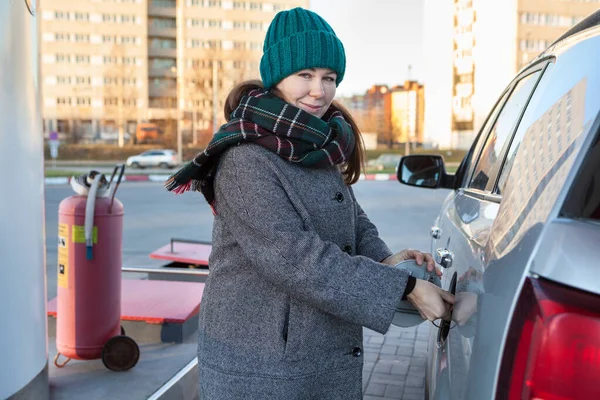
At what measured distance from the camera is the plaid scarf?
1.78 meters

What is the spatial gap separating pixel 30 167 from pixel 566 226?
8.77 ft

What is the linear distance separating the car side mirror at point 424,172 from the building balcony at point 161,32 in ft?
300

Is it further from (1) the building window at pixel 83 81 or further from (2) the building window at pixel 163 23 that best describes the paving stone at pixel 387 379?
(2) the building window at pixel 163 23

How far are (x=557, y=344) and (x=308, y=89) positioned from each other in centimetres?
110

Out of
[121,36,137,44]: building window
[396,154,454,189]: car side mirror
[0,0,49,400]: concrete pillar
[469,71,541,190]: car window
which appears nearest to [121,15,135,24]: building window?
[121,36,137,44]: building window

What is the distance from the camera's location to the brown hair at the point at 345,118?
1947 mm

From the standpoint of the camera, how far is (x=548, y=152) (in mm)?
1210

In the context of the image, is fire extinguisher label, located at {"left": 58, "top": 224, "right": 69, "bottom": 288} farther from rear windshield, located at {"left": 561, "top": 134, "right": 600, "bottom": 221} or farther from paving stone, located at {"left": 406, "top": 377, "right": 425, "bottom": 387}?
rear windshield, located at {"left": 561, "top": 134, "right": 600, "bottom": 221}

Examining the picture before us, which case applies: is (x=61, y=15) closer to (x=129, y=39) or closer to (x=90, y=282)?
(x=129, y=39)

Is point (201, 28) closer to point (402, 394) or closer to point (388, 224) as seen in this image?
point (388, 224)

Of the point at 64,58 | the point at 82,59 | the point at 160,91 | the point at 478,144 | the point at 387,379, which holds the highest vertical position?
the point at 64,58

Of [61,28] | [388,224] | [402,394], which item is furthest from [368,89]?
[402,394]

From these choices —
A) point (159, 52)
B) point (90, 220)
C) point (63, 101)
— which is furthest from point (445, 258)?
point (159, 52)

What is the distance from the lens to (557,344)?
0.95 m
